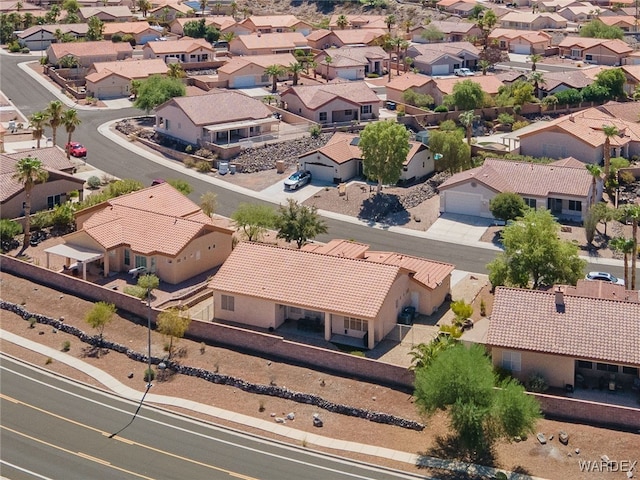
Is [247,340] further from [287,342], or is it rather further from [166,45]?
[166,45]

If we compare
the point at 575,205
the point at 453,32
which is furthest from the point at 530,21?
the point at 575,205

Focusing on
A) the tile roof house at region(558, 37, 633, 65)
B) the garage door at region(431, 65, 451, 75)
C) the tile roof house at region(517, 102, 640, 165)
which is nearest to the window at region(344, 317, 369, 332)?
the tile roof house at region(517, 102, 640, 165)

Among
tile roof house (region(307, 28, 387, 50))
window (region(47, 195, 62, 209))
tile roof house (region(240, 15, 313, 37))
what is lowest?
window (region(47, 195, 62, 209))

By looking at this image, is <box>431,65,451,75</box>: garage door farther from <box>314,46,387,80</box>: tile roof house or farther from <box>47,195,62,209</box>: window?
<box>47,195,62,209</box>: window

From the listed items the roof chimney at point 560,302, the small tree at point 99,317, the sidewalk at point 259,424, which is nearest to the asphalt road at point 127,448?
the sidewalk at point 259,424

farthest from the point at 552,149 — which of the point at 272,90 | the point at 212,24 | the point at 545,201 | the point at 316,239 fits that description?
the point at 212,24

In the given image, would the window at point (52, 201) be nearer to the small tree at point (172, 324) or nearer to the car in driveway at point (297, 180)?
the car in driveway at point (297, 180)

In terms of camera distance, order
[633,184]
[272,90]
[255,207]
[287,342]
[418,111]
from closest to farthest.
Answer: [287,342]
[255,207]
[633,184]
[418,111]
[272,90]
